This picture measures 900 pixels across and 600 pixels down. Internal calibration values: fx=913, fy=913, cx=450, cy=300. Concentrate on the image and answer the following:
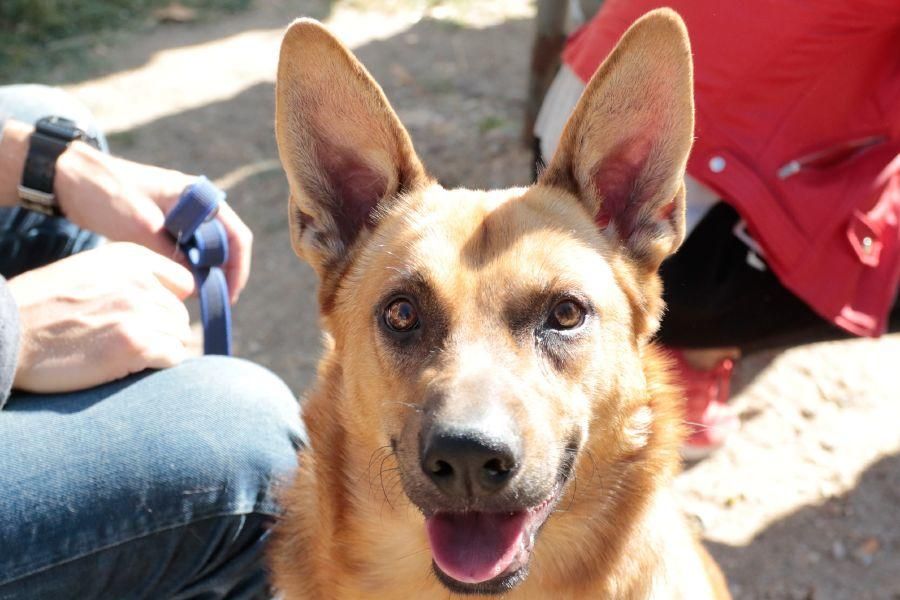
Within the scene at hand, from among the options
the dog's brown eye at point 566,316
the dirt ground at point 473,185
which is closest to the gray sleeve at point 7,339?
the dog's brown eye at point 566,316

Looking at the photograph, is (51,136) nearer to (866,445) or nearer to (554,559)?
(554,559)

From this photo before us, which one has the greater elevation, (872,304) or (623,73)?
(623,73)

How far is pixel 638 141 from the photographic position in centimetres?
267

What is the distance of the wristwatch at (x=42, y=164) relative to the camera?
294 centimetres

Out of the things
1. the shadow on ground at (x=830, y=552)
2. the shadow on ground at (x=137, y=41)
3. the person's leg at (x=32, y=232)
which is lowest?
the shadow on ground at (x=830, y=552)

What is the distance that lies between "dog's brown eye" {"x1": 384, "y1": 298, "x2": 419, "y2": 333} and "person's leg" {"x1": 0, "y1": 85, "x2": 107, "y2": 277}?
54.0 inches

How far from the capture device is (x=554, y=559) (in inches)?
104

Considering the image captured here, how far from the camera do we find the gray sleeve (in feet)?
7.45

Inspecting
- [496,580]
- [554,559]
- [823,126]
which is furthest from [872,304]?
[496,580]

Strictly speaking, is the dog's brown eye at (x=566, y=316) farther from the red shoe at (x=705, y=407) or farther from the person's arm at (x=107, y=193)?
the red shoe at (x=705, y=407)

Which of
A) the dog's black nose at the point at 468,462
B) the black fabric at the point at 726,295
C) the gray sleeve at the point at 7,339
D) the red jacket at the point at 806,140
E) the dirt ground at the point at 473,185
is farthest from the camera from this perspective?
the dirt ground at the point at 473,185

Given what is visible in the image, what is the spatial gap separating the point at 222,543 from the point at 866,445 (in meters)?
3.20

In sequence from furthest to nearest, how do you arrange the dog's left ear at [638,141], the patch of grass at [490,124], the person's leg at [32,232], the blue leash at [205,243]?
the patch of grass at [490,124] → the person's leg at [32,232] → the blue leash at [205,243] → the dog's left ear at [638,141]

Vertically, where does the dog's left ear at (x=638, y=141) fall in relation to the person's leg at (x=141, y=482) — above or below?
above
